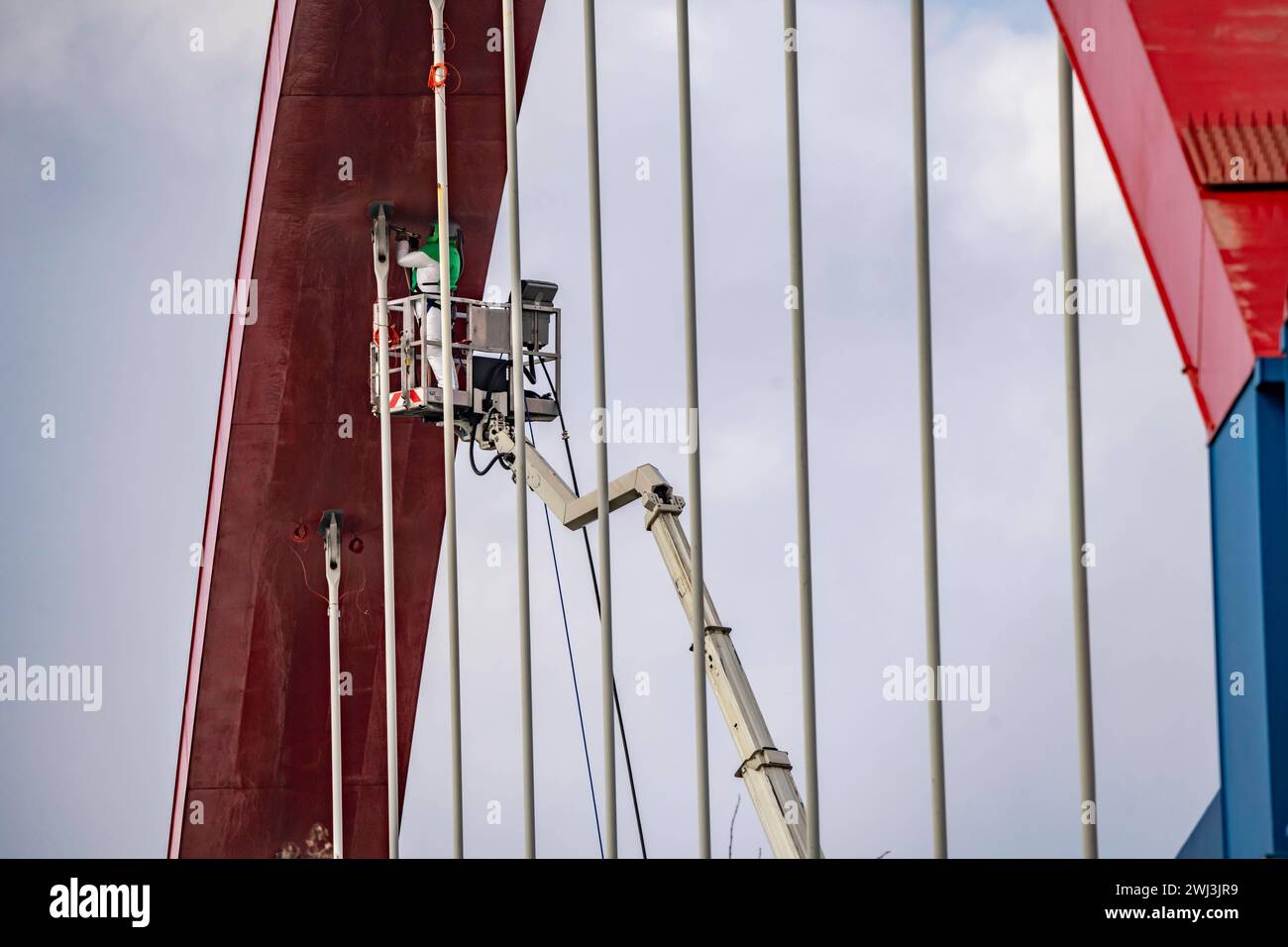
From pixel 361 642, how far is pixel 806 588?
1073cm

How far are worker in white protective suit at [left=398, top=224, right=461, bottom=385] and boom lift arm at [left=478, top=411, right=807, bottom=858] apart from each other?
0.60 meters

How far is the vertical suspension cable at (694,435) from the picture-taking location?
7.43 m

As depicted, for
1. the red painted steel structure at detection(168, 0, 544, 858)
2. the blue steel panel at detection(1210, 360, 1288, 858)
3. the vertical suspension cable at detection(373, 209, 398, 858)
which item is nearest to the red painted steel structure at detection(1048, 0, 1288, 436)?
the blue steel panel at detection(1210, 360, 1288, 858)

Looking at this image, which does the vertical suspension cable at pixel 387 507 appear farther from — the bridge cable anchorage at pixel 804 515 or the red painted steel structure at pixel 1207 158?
the red painted steel structure at pixel 1207 158

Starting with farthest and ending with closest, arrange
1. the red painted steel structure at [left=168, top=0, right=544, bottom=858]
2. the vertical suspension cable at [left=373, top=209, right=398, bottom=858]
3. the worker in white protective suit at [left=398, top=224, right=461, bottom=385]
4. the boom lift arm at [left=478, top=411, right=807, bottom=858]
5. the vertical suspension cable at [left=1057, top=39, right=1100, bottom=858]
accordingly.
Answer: the red painted steel structure at [left=168, top=0, right=544, bottom=858], the worker in white protective suit at [left=398, top=224, right=461, bottom=385], the boom lift arm at [left=478, top=411, right=807, bottom=858], the vertical suspension cable at [left=373, top=209, right=398, bottom=858], the vertical suspension cable at [left=1057, top=39, right=1100, bottom=858]

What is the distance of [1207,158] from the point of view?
17.6 feet

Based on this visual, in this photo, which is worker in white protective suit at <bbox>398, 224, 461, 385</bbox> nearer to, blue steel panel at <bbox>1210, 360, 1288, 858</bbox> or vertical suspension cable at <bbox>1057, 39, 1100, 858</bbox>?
vertical suspension cable at <bbox>1057, 39, 1100, 858</bbox>

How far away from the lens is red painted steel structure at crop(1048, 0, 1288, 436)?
5.07m

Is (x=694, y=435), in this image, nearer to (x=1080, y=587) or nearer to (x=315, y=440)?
(x=1080, y=587)

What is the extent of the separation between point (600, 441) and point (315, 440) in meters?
7.79

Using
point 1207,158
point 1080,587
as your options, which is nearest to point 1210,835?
point 1080,587

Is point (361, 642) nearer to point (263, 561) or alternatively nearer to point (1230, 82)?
point (263, 561)

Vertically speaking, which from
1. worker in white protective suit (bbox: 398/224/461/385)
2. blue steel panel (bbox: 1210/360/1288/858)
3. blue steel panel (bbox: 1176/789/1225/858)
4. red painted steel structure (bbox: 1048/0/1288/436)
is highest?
worker in white protective suit (bbox: 398/224/461/385)

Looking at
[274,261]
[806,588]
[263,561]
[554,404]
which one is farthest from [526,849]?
[263,561]
